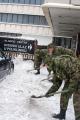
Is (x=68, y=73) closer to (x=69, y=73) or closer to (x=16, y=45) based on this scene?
(x=69, y=73)

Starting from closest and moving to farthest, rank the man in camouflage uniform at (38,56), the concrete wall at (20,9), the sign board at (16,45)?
the man in camouflage uniform at (38,56), the sign board at (16,45), the concrete wall at (20,9)

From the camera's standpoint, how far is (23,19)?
194 feet

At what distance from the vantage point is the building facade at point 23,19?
5900cm

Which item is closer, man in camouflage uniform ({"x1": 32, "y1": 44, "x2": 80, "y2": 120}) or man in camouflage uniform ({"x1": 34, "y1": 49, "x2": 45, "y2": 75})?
man in camouflage uniform ({"x1": 32, "y1": 44, "x2": 80, "y2": 120})

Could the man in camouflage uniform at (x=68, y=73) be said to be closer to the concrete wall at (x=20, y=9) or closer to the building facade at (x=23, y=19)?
the building facade at (x=23, y=19)

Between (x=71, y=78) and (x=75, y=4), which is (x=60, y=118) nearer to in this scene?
(x=71, y=78)

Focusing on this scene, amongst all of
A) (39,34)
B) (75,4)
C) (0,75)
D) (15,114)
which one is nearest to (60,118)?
(15,114)

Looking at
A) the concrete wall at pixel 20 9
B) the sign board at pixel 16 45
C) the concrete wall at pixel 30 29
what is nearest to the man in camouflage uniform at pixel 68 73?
the sign board at pixel 16 45

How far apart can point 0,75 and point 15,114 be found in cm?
479

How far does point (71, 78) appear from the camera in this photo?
8.79 m

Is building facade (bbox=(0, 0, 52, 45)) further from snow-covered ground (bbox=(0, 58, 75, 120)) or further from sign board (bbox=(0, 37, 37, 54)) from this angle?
snow-covered ground (bbox=(0, 58, 75, 120))

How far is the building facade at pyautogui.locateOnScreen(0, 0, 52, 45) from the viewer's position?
194 feet

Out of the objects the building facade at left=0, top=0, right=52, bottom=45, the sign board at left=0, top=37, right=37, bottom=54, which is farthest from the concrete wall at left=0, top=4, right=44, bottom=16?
the sign board at left=0, top=37, right=37, bottom=54

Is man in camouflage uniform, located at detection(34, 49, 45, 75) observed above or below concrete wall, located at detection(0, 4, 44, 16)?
above
